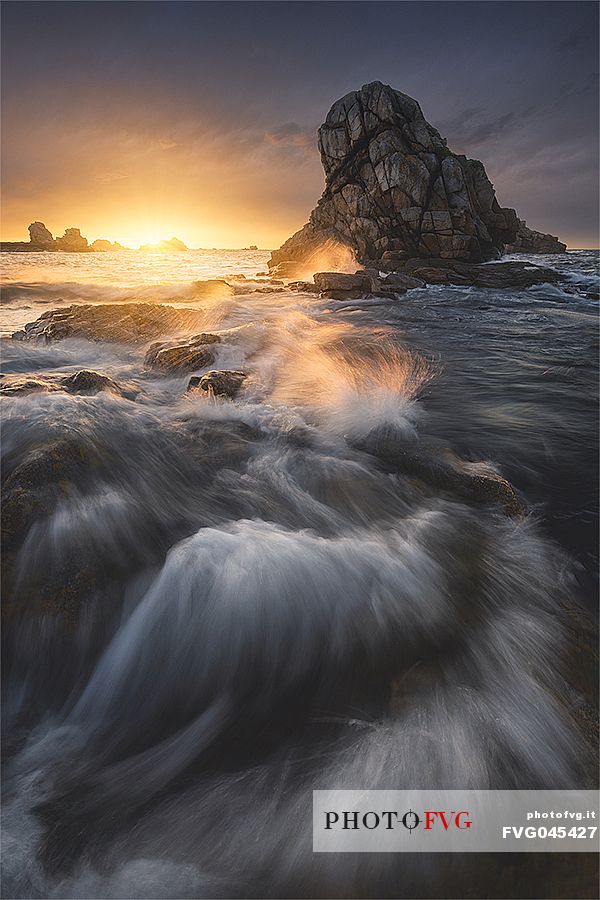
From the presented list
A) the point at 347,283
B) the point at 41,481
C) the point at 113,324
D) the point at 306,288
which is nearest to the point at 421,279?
the point at 306,288

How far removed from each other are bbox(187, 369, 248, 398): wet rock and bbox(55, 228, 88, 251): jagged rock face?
188 m

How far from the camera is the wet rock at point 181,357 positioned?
8.93 m

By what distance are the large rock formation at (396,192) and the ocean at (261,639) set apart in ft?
125

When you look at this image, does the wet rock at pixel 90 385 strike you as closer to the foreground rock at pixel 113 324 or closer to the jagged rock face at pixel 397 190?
the foreground rock at pixel 113 324

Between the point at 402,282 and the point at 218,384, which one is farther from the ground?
the point at 402,282

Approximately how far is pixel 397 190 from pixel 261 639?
47.9 meters

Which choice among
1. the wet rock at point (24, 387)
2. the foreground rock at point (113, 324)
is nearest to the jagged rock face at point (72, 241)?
the foreground rock at point (113, 324)

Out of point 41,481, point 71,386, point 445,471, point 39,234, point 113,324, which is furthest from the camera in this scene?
point 39,234

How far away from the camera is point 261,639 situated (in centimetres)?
302

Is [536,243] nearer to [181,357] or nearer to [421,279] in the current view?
[421,279]

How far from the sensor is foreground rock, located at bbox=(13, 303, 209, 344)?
11.6 meters

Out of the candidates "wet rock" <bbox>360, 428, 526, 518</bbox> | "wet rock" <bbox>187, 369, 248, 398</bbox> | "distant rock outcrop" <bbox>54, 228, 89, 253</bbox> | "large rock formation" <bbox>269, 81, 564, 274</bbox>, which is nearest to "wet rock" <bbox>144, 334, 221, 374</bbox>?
"wet rock" <bbox>187, 369, 248, 398</bbox>

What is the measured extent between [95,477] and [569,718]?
438cm

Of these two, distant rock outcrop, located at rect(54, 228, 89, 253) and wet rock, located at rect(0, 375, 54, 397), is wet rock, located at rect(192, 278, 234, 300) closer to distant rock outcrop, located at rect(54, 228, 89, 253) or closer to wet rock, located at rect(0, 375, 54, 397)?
wet rock, located at rect(0, 375, 54, 397)
